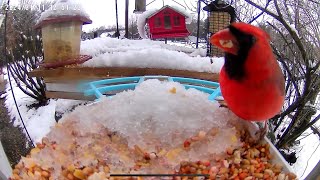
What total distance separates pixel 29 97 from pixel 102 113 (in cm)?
91

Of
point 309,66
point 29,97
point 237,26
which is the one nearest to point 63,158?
point 237,26

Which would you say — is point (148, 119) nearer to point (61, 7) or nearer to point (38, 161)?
point (38, 161)

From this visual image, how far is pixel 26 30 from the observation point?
3.29 feet

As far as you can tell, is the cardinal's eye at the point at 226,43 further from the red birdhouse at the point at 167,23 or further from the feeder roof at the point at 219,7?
the red birdhouse at the point at 167,23

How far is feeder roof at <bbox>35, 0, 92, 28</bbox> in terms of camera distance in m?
0.82

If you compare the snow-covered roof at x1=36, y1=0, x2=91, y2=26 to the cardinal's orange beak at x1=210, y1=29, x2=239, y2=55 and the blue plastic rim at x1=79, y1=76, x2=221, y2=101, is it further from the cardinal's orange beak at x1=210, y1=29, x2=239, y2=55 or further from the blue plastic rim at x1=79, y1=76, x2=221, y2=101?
the cardinal's orange beak at x1=210, y1=29, x2=239, y2=55

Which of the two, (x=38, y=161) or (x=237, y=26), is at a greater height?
(x=237, y=26)

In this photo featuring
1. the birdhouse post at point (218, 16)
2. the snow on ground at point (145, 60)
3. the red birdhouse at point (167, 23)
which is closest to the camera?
the snow on ground at point (145, 60)

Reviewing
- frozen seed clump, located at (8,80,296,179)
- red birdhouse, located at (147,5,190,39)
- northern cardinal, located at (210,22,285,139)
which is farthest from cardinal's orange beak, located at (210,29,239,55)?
red birdhouse, located at (147,5,190,39)

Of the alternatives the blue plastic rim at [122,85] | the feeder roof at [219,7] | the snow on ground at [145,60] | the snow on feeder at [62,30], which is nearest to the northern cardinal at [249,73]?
the blue plastic rim at [122,85]

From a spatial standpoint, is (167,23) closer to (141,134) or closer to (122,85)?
(122,85)

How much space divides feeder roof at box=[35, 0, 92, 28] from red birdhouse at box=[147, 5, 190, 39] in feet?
2.56

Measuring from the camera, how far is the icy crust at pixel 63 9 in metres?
0.82

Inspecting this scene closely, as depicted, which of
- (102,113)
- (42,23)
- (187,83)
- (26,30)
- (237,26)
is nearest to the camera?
(237,26)
